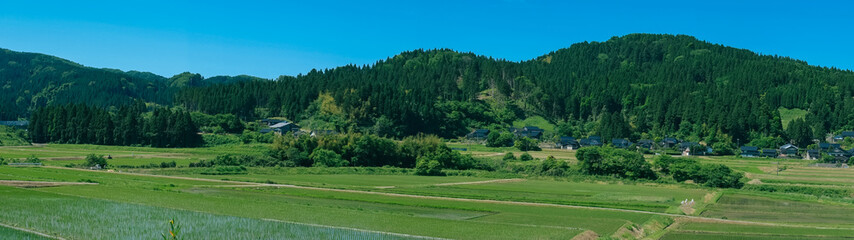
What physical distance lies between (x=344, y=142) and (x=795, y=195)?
42494 millimetres

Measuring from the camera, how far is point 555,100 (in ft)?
457

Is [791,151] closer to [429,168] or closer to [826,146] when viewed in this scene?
[826,146]

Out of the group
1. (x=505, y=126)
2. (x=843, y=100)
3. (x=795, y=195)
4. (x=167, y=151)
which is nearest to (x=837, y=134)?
(x=843, y=100)

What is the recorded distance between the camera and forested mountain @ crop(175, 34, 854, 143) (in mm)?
111188

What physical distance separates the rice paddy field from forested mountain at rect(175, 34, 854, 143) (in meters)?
59.1

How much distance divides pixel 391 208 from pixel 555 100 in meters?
112

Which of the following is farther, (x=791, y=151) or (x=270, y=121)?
(x=270, y=121)

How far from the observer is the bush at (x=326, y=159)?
212 ft

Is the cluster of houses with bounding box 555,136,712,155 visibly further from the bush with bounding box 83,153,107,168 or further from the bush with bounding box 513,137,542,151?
the bush with bounding box 83,153,107,168

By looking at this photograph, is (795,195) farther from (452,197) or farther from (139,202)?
(139,202)

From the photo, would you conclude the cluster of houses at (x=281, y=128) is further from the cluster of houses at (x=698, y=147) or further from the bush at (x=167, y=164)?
the bush at (x=167, y=164)

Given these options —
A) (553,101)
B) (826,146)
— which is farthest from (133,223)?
(553,101)

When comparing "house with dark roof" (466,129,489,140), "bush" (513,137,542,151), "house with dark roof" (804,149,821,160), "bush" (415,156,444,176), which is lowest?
"bush" (415,156,444,176)

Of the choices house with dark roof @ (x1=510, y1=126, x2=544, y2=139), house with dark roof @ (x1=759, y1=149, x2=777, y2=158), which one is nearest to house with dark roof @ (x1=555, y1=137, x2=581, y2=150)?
house with dark roof @ (x1=510, y1=126, x2=544, y2=139)
